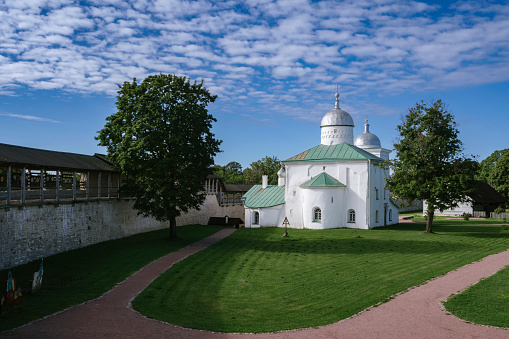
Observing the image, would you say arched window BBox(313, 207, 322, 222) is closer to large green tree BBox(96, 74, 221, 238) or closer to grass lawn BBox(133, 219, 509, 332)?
grass lawn BBox(133, 219, 509, 332)

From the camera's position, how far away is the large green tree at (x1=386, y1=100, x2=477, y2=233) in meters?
35.8

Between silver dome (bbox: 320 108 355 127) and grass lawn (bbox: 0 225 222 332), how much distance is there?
74.9ft

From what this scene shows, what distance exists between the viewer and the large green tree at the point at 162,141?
95.3 ft

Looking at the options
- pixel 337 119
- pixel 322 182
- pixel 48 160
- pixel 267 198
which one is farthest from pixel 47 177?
pixel 337 119

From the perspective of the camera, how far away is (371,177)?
140 ft

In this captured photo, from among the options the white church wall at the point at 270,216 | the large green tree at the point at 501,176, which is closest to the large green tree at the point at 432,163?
the white church wall at the point at 270,216

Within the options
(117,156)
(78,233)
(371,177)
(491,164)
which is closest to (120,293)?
(78,233)

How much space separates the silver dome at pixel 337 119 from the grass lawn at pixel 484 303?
32.0 metres

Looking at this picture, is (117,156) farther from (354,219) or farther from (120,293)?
(354,219)

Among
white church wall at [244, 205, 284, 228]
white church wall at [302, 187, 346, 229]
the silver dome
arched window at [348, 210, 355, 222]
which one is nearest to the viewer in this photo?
white church wall at [302, 187, 346, 229]

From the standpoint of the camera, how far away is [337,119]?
4909 centimetres

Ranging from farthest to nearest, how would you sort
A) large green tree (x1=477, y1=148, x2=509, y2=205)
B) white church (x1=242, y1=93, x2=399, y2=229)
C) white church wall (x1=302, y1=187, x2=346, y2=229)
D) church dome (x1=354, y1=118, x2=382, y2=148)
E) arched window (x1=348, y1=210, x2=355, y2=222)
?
large green tree (x1=477, y1=148, x2=509, y2=205) < church dome (x1=354, y1=118, x2=382, y2=148) < arched window (x1=348, y1=210, x2=355, y2=222) < white church (x1=242, y1=93, x2=399, y2=229) < white church wall (x1=302, y1=187, x2=346, y2=229)

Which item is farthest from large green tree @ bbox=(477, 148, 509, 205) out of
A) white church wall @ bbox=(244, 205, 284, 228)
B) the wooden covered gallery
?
the wooden covered gallery

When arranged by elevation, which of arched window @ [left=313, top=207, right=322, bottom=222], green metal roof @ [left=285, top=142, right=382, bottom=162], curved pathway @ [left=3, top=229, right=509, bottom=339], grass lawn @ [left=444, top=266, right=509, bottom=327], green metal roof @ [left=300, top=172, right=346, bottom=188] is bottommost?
curved pathway @ [left=3, top=229, right=509, bottom=339]
